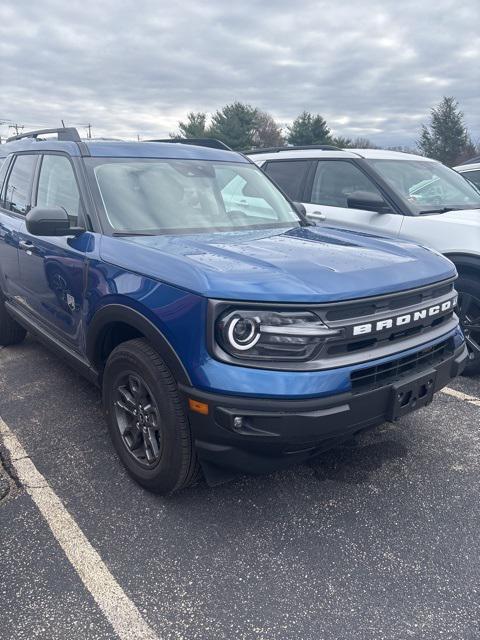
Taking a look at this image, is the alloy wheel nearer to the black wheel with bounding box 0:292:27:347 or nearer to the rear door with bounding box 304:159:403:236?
the black wheel with bounding box 0:292:27:347

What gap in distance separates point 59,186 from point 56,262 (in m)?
0.60

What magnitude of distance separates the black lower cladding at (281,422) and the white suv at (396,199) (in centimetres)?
212

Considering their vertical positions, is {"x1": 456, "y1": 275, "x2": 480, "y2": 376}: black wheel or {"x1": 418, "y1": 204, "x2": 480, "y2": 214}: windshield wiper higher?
{"x1": 418, "y1": 204, "x2": 480, "y2": 214}: windshield wiper

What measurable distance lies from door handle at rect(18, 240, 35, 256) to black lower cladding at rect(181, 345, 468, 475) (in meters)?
2.12

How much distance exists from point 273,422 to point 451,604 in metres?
1.01

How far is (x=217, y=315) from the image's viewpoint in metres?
2.16

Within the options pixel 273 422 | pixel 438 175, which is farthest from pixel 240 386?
pixel 438 175

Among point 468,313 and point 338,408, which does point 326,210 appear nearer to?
point 468,313

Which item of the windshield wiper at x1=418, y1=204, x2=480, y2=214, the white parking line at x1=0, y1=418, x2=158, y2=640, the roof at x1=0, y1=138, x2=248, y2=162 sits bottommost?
the white parking line at x1=0, y1=418, x2=158, y2=640

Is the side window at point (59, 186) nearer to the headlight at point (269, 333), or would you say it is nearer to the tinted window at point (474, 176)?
the headlight at point (269, 333)

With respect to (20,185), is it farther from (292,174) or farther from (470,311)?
→ (470,311)

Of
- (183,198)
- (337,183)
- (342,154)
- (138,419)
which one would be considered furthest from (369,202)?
(138,419)

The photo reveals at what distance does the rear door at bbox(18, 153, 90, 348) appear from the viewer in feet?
→ 10.3

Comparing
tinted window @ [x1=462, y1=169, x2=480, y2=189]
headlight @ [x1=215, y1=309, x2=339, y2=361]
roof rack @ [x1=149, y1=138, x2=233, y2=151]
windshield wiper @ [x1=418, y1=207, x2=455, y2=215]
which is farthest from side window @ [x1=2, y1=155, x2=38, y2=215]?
tinted window @ [x1=462, y1=169, x2=480, y2=189]
